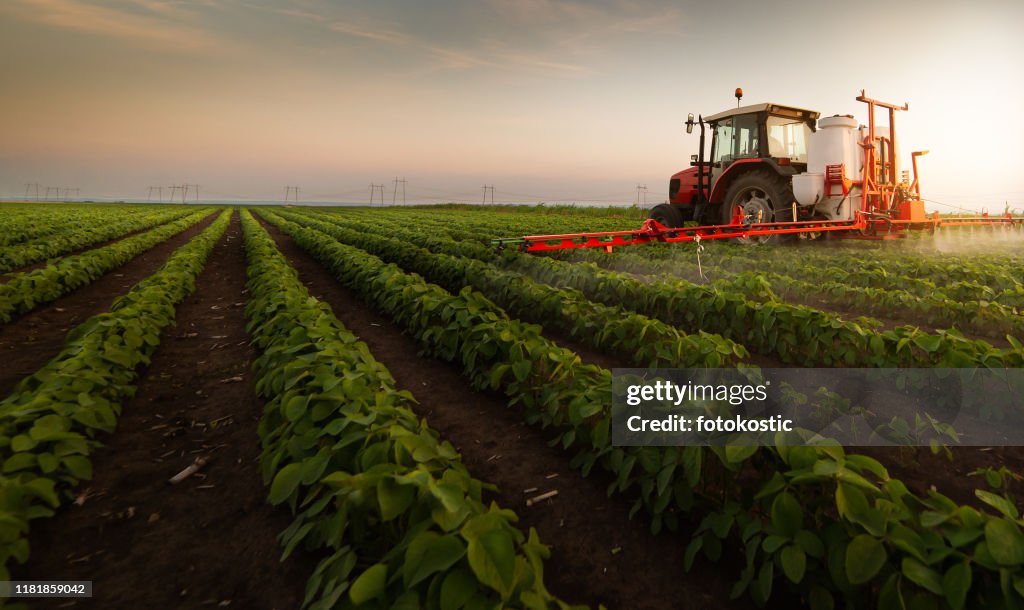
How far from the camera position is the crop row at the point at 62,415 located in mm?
2420

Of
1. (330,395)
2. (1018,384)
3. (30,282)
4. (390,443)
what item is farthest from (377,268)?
(1018,384)

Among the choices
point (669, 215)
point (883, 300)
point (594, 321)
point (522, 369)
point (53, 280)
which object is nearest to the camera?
point (522, 369)

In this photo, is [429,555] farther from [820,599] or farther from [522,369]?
[522,369]

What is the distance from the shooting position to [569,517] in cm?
280

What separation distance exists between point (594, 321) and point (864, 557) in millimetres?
3871

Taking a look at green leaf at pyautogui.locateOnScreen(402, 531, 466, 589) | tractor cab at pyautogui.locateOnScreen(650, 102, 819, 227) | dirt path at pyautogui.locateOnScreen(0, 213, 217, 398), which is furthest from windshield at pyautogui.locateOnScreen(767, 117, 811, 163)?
dirt path at pyautogui.locateOnScreen(0, 213, 217, 398)

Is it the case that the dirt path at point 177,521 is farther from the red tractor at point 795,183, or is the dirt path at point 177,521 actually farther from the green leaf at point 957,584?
the red tractor at point 795,183

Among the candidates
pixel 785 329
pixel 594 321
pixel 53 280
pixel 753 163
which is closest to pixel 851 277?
pixel 785 329

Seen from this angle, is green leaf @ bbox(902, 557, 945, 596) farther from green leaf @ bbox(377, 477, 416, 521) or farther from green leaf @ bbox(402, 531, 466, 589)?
green leaf @ bbox(377, 477, 416, 521)

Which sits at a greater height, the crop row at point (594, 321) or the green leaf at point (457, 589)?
the crop row at point (594, 321)

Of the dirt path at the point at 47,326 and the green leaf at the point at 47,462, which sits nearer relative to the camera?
the green leaf at the point at 47,462

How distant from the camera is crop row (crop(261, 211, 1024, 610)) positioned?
159 centimetres

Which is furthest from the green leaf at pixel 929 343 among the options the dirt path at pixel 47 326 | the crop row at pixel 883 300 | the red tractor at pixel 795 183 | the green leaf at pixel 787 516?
the dirt path at pixel 47 326

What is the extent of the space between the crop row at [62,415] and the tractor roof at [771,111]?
11.4 m
